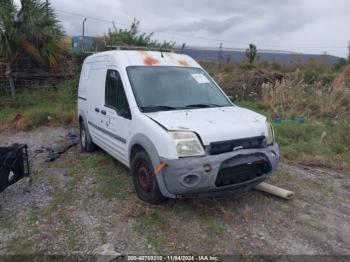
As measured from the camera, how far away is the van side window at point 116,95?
4878 mm

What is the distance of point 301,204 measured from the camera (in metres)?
4.64

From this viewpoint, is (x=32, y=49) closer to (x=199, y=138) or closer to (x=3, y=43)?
(x=3, y=43)

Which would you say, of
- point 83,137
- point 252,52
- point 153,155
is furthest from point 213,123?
point 252,52

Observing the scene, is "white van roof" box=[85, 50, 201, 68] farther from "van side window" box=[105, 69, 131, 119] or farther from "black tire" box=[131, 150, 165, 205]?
"black tire" box=[131, 150, 165, 205]

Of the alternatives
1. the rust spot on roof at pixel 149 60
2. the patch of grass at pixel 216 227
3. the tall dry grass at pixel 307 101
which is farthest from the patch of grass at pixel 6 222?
the tall dry grass at pixel 307 101

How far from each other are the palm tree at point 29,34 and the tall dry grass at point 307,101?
25.9 feet

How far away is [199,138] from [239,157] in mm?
521

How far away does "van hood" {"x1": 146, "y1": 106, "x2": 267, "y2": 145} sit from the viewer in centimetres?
397

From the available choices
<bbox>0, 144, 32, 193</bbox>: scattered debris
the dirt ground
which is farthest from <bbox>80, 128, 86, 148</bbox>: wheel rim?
<bbox>0, 144, 32, 193</bbox>: scattered debris

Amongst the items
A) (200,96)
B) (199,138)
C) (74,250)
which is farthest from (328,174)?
(74,250)

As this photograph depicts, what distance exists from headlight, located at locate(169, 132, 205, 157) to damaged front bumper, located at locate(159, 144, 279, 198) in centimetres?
7

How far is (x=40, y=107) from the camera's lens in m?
11.6

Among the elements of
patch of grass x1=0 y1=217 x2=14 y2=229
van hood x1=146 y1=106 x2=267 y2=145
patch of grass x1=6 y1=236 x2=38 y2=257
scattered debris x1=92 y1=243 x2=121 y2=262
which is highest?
van hood x1=146 y1=106 x2=267 y2=145

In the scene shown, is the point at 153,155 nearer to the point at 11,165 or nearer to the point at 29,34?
the point at 11,165
